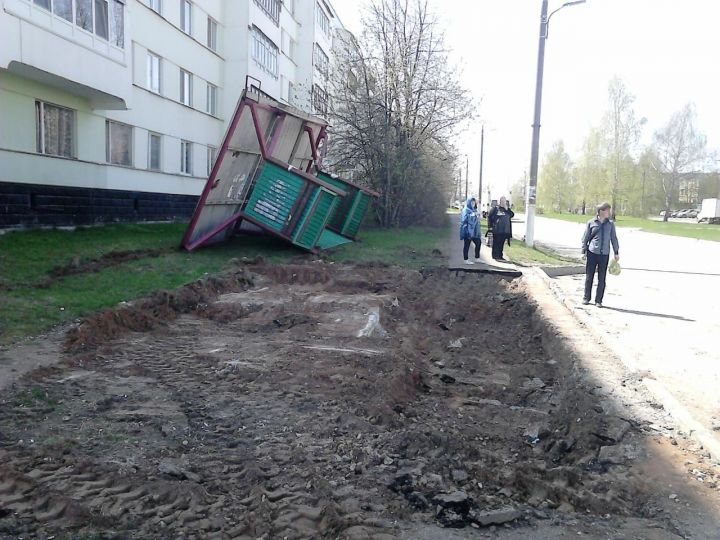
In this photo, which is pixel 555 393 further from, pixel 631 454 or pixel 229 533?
pixel 229 533

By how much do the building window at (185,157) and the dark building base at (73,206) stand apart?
203 centimetres

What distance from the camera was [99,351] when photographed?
20.0ft

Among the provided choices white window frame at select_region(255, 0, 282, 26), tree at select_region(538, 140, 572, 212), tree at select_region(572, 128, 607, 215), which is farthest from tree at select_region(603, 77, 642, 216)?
white window frame at select_region(255, 0, 282, 26)

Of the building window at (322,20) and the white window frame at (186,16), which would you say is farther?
the building window at (322,20)

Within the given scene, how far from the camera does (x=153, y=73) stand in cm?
2052

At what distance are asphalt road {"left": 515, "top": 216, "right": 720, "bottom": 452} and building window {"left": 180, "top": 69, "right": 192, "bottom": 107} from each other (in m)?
15.5

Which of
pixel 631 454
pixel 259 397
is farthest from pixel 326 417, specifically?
pixel 631 454

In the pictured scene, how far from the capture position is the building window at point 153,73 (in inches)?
794

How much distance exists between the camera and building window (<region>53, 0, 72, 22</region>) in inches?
515

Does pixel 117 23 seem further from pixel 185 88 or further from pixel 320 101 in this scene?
pixel 320 101

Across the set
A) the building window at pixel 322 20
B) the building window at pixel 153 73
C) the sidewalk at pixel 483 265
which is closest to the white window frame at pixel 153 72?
the building window at pixel 153 73

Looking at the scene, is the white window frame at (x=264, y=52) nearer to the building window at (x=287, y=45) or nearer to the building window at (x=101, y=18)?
the building window at (x=287, y=45)

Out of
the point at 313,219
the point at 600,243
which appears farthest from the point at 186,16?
the point at 600,243

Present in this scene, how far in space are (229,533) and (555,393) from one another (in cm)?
381
